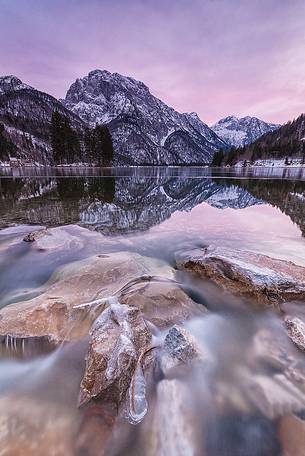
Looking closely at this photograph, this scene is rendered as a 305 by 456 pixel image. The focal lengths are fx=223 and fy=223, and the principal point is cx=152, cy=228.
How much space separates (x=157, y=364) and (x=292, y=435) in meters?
Answer: 2.06

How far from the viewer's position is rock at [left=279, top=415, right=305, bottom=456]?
2822 millimetres

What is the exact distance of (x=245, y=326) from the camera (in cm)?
507

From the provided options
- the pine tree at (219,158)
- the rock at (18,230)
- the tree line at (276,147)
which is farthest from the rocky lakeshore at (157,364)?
the pine tree at (219,158)

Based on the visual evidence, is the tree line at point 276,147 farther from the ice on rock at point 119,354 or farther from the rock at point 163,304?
the ice on rock at point 119,354

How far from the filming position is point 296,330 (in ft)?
15.2

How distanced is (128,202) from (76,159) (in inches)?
4736

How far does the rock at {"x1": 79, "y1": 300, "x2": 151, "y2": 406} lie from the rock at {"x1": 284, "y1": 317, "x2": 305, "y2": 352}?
296cm

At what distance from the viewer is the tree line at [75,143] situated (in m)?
108

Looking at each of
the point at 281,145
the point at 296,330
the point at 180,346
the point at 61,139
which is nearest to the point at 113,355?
the point at 180,346

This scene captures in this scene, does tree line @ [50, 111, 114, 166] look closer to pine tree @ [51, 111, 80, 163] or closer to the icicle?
pine tree @ [51, 111, 80, 163]

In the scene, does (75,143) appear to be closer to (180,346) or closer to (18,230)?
(18,230)

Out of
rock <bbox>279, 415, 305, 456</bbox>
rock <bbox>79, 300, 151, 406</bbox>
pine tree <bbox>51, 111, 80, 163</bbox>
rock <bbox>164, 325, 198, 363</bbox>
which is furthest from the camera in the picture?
pine tree <bbox>51, 111, 80, 163</bbox>

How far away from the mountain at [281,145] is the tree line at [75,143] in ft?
345

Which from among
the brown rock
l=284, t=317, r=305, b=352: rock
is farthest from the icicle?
l=284, t=317, r=305, b=352: rock
